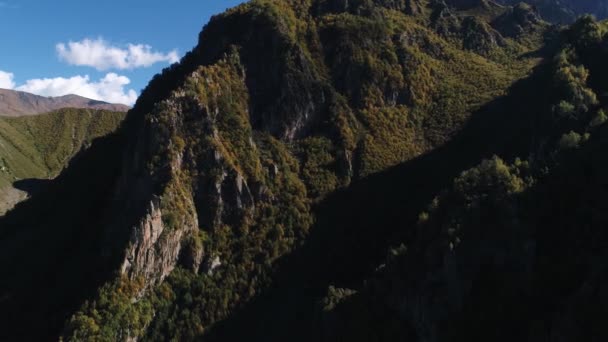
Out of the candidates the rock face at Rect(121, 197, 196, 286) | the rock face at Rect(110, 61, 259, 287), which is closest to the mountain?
the rock face at Rect(121, 197, 196, 286)

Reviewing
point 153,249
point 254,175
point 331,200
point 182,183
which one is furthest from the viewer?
point 331,200

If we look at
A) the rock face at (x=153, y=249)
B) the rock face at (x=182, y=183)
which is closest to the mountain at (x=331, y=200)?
the rock face at (x=153, y=249)

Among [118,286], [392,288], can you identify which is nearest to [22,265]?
[118,286]

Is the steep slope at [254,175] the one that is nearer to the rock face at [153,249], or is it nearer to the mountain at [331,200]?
the rock face at [153,249]

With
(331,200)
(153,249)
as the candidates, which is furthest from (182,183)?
(331,200)

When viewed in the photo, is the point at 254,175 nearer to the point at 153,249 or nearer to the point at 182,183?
the point at 182,183
